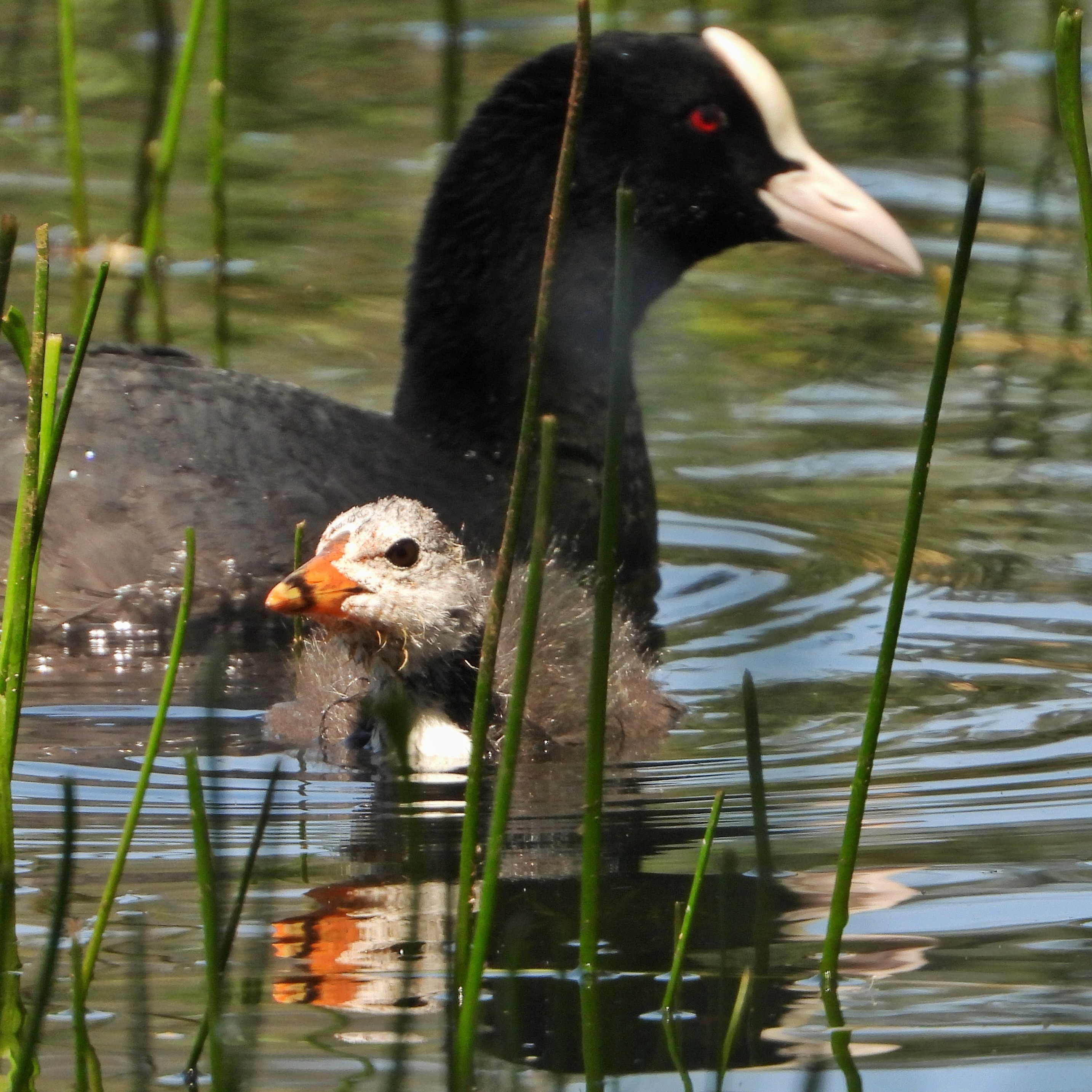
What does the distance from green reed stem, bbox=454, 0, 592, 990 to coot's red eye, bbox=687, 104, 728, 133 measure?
3.12 meters

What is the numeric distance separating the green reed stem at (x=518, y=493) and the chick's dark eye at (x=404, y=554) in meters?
A: 1.70

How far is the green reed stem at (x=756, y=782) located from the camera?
2.53 meters

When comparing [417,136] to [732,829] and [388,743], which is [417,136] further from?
[732,829]

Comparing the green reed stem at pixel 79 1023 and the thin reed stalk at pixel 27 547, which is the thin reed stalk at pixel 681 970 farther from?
the thin reed stalk at pixel 27 547

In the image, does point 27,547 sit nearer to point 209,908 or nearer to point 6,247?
point 6,247

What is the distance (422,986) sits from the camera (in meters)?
3.08

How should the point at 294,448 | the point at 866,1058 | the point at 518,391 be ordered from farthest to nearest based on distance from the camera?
the point at 518,391 → the point at 294,448 → the point at 866,1058

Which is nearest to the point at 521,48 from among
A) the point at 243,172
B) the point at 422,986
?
the point at 243,172

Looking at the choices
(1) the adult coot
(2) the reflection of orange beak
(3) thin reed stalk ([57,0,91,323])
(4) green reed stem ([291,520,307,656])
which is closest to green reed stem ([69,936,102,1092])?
(2) the reflection of orange beak

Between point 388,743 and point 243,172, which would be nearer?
point 388,743

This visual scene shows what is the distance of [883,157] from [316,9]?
2.81m

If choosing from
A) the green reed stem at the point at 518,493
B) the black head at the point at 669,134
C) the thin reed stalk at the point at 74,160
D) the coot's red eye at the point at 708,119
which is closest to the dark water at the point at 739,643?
the green reed stem at the point at 518,493

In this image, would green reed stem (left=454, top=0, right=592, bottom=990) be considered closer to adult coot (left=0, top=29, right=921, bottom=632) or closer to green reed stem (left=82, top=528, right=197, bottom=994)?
green reed stem (left=82, top=528, right=197, bottom=994)

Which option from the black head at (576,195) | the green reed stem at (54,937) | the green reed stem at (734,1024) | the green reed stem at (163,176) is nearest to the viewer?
the green reed stem at (54,937)
